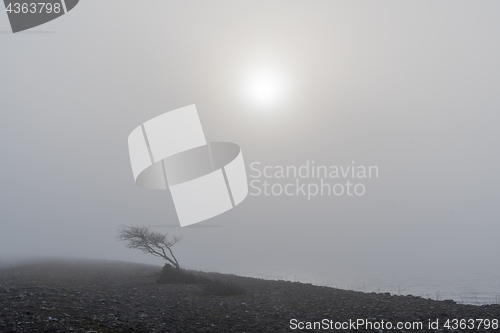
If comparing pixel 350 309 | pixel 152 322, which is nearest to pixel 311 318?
pixel 350 309

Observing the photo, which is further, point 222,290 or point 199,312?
point 222,290

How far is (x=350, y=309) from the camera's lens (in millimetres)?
16531

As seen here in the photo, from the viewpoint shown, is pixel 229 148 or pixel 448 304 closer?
pixel 448 304

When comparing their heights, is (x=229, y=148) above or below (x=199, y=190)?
above

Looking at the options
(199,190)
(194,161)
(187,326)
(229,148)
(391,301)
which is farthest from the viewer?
(229,148)

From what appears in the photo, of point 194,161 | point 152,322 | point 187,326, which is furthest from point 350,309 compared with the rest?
point 194,161

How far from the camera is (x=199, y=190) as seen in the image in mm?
28266

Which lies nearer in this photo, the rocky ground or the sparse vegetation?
the rocky ground

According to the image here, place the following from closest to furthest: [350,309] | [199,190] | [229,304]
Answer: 1. [350,309]
2. [229,304]
3. [199,190]

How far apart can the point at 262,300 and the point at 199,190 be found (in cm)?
1160

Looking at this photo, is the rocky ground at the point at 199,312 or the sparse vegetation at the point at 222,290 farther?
the sparse vegetation at the point at 222,290

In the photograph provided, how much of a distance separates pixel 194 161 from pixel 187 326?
77.5 feet

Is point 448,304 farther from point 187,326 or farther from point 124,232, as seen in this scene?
point 124,232

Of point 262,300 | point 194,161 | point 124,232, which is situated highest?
point 194,161
